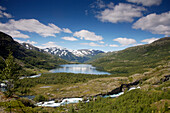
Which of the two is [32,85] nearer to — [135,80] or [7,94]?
[7,94]

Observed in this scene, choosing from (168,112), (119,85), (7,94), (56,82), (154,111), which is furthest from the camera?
(56,82)

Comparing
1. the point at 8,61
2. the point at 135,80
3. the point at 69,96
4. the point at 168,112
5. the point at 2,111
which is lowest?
the point at 69,96

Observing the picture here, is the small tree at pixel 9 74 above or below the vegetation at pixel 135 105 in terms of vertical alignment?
above

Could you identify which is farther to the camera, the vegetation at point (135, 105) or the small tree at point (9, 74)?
the vegetation at point (135, 105)

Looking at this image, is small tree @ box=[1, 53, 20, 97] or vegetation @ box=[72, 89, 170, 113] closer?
small tree @ box=[1, 53, 20, 97]

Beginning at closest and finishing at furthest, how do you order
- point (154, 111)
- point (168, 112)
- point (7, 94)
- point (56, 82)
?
point (7, 94)
point (168, 112)
point (154, 111)
point (56, 82)

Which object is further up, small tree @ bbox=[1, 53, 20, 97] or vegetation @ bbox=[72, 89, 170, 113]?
small tree @ bbox=[1, 53, 20, 97]

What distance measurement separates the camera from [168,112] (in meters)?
45.6

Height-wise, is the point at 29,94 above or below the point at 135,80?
below

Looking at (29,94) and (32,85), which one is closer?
(29,94)

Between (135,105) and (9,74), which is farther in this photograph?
(135,105)

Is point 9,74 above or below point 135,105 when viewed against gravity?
above

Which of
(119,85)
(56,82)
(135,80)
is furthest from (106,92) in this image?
(56,82)

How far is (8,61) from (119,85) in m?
154
